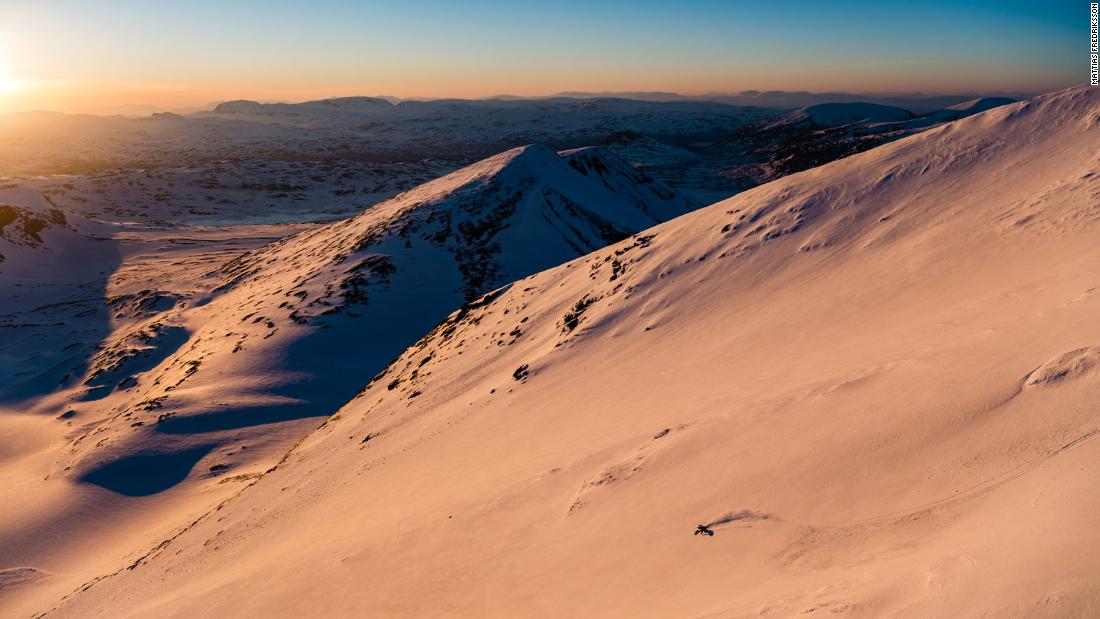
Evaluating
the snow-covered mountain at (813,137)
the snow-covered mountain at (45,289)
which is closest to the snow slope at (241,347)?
the snow-covered mountain at (45,289)

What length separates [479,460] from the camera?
41.5 ft

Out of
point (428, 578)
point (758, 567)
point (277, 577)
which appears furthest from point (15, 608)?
point (758, 567)

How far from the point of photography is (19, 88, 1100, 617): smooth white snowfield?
5.58 metres

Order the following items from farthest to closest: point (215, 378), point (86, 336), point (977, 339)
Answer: point (86, 336), point (215, 378), point (977, 339)

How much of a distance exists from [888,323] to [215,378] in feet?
88.0

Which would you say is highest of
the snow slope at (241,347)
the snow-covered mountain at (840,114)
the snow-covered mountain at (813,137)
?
the snow-covered mountain at (840,114)

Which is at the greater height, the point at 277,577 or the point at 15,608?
the point at 277,577

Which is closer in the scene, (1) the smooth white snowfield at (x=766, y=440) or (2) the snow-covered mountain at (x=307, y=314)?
(1) the smooth white snowfield at (x=766, y=440)

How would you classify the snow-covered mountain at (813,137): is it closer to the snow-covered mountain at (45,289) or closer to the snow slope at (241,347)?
the snow slope at (241,347)

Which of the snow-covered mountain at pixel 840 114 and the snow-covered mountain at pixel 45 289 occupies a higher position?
the snow-covered mountain at pixel 840 114

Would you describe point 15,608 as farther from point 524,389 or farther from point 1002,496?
point 1002,496

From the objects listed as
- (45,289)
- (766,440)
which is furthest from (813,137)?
(766,440)

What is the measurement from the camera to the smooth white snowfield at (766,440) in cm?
558

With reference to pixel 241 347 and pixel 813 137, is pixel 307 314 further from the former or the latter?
pixel 813 137
